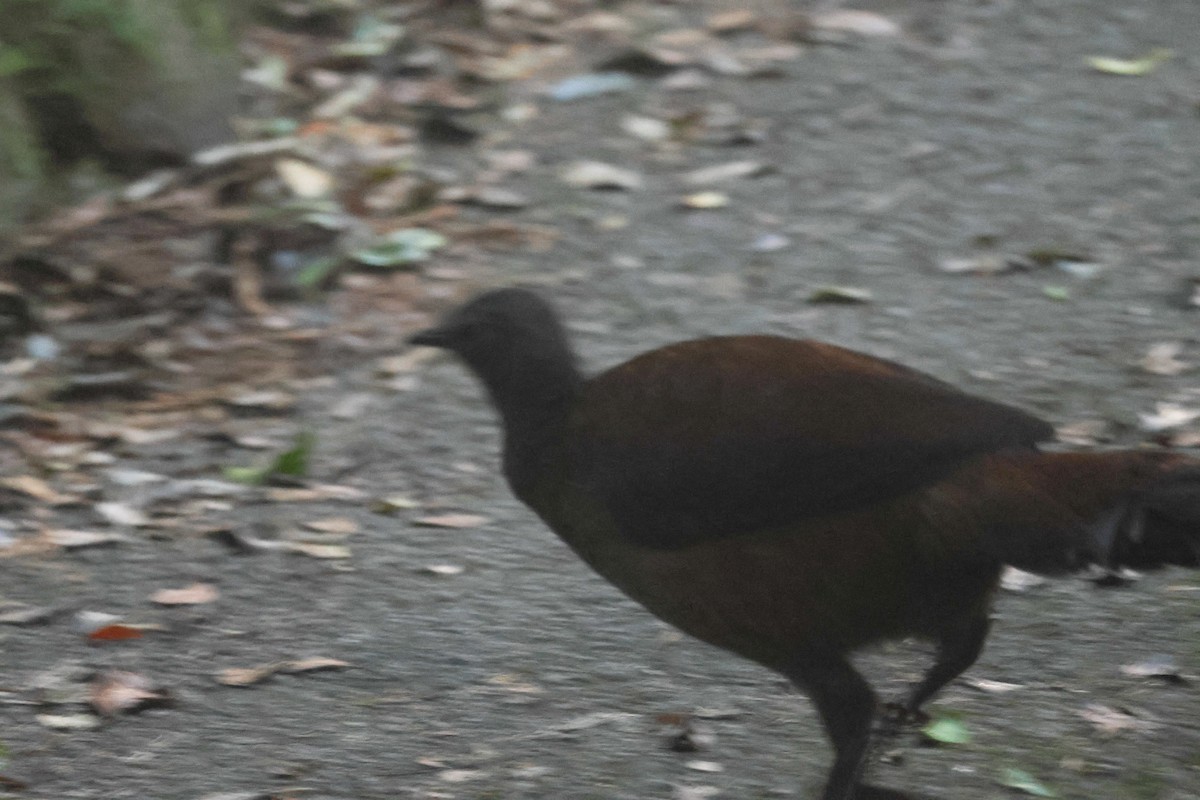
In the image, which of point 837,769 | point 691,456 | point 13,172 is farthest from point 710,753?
point 13,172

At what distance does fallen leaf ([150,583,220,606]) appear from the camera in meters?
4.64

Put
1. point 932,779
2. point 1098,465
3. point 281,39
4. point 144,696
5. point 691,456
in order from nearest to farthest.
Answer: point 1098,465, point 691,456, point 932,779, point 144,696, point 281,39

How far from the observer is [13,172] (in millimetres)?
6641

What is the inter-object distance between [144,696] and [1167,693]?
2287 mm

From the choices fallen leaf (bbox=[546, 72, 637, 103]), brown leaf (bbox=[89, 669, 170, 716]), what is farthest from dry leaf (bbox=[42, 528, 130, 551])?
fallen leaf (bbox=[546, 72, 637, 103])

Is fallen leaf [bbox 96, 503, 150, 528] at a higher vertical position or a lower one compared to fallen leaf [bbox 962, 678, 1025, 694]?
higher

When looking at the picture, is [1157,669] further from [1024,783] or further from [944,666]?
[944,666]

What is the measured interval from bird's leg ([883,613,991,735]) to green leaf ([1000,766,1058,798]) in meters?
0.20

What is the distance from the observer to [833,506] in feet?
10.8

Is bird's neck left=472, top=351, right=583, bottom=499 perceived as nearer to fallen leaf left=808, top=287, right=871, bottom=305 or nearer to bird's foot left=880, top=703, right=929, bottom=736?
bird's foot left=880, top=703, right=929, bottom=736

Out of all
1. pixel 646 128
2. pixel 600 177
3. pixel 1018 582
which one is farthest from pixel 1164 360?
pixel 646 128

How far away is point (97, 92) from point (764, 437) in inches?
171

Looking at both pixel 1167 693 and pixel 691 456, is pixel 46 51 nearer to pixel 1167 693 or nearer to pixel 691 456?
pixel 691 456

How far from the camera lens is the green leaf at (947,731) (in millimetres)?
3775
